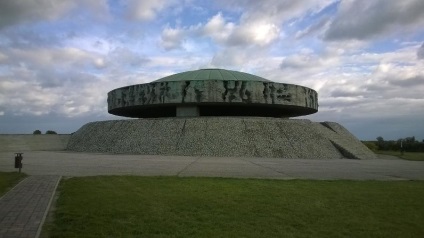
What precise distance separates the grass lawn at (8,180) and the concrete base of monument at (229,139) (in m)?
14.0

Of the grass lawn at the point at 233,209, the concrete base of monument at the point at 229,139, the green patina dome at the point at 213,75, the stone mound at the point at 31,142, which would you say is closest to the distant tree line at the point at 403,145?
the concrete base of monument at the point at 229,139

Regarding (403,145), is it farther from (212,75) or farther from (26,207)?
(26,207)

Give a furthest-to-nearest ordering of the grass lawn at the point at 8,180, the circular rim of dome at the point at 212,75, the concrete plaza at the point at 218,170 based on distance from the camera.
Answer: the circular rim of dome at the point at 212,75 < the concrete plaza at the point at 218,170 < the grass lawn at the point at 8,180

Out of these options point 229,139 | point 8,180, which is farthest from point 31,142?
point 8,180

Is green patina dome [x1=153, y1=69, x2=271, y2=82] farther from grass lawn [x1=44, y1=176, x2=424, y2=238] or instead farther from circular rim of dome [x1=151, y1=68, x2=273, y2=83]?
grass lawn [x1=44, y1=176, x2=424, y2=238]

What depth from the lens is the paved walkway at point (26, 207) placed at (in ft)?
18.3

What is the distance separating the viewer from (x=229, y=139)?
26.5m

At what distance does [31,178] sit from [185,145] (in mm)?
15168

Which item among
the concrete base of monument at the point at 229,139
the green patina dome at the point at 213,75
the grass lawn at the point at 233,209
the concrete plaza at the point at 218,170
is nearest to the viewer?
the grass lawn at the point at 233,209

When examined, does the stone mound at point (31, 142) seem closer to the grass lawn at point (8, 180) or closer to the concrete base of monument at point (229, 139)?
the concrete base of monument at point (229, 139)

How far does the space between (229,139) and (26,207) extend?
19.8 meters

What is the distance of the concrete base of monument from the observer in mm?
25656

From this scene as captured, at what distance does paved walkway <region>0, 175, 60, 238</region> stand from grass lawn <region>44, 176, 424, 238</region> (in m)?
0.26

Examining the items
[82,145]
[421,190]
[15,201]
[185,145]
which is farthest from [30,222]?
[82,145]
